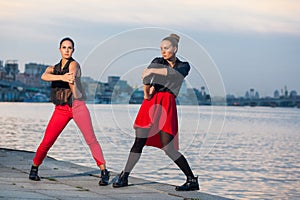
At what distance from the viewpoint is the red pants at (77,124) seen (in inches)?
361

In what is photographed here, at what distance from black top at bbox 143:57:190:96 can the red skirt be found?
0.23ft

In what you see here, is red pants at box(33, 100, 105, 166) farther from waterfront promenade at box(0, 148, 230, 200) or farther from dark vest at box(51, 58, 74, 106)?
waterfront promenade at box(0, 148, 230, 200)

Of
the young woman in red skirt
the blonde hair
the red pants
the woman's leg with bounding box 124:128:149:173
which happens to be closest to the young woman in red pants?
the red pants

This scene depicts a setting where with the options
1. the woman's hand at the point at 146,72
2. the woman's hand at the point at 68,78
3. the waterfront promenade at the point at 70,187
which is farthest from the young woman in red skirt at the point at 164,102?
the woman's hand at the point at 68,78

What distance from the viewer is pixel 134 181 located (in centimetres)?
986

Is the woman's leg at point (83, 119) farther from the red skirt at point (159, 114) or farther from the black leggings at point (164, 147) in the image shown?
the red skirt at point (159, 114)

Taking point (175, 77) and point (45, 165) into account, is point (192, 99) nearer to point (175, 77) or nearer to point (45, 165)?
point (175, 77)

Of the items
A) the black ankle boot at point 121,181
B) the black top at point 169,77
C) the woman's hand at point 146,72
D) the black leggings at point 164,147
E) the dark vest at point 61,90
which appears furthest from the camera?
the dark vest at point 61,90

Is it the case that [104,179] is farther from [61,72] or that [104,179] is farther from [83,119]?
[61,72]

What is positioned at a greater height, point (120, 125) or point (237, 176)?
point (120, 125)

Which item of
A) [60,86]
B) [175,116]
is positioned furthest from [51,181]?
[175,116]

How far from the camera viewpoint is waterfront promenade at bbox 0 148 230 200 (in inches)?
323

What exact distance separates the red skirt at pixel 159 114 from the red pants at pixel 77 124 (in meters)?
0.64

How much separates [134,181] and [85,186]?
894mm
